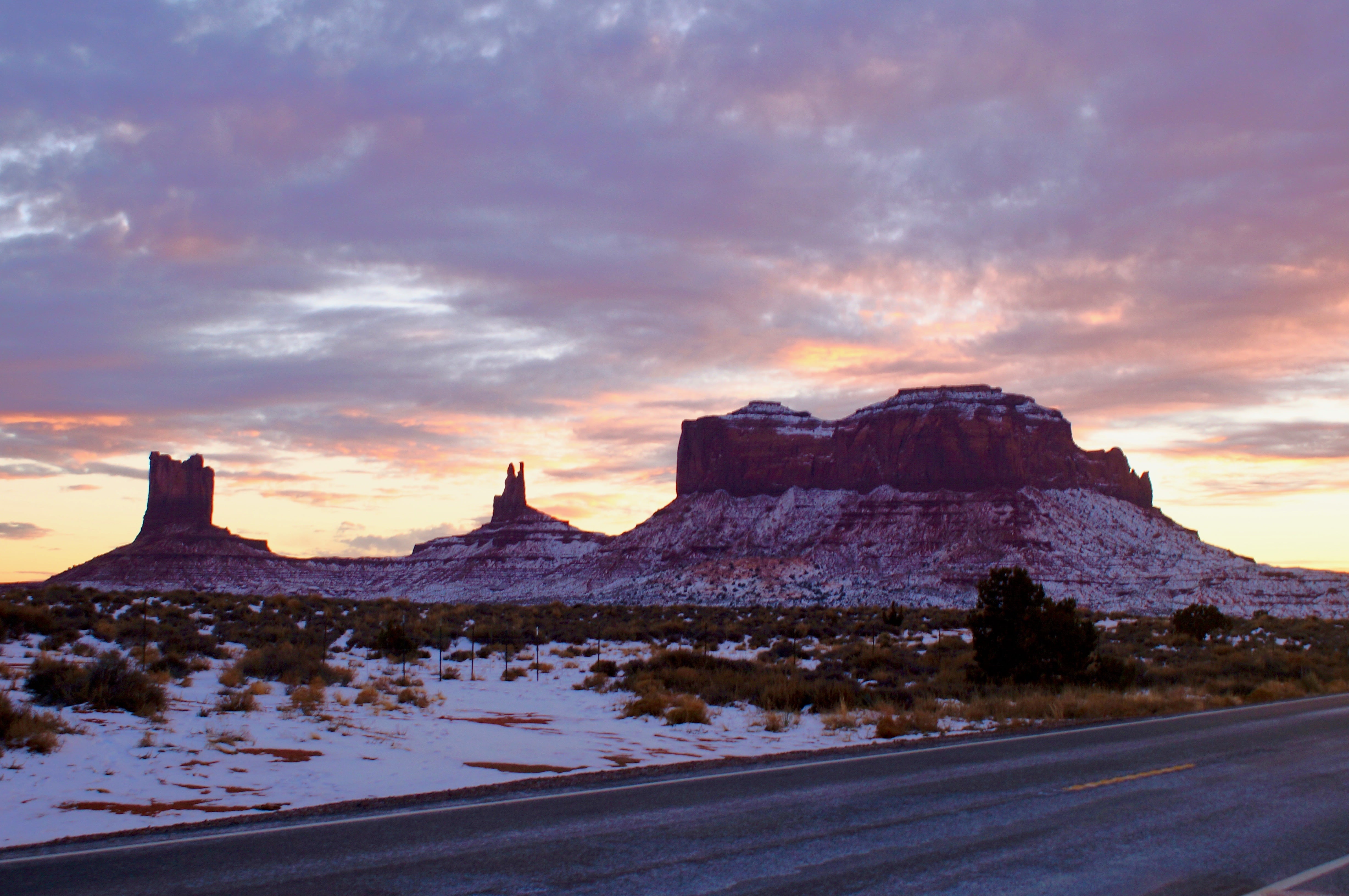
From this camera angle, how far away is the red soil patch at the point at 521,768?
11547 millimetres

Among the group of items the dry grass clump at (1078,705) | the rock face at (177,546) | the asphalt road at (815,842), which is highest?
the rock face at (177,546)

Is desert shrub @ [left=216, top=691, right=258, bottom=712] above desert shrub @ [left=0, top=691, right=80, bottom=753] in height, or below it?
below

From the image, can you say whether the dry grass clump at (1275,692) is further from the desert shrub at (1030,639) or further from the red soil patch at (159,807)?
the red soil patch at (159,807)

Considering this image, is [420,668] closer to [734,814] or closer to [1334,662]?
[734,814]

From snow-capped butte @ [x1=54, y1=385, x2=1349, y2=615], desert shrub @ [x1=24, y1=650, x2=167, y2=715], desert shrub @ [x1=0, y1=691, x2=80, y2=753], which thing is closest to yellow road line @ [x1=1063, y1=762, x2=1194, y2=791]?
desert shrub @ [x1=0, y1=691, x2=80, y2=753]

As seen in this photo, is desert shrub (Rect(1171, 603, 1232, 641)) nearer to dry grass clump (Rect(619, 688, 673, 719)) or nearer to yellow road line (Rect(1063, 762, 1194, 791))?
dry grass clump (Rect(619, 688, 673, 719))

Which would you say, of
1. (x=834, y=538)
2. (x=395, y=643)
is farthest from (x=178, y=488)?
(x=395, y=643)

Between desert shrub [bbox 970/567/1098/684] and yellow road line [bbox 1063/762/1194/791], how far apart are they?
10975 mm

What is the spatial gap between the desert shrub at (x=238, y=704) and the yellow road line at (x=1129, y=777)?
11.1m

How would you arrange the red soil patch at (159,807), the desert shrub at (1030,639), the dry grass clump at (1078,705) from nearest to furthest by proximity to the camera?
the red soil patch at (159,807) → the dry grass clump at (1078,705) → the desert shrub at (1030,639)

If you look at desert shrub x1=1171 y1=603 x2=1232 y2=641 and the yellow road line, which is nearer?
the yellow road line

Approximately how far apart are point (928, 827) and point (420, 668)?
18.3 metres

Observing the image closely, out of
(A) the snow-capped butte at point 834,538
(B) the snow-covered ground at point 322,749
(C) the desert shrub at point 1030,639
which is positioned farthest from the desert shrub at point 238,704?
(A) the snow-capped butte at point 834,538

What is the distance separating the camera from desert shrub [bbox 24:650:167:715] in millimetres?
13102
